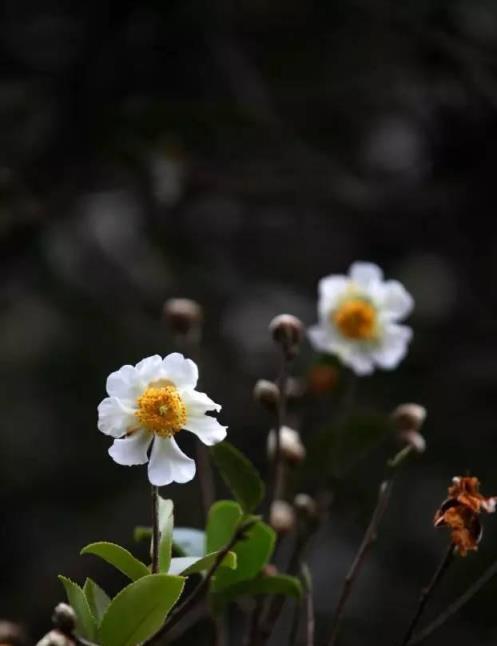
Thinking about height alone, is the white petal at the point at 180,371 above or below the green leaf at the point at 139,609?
above

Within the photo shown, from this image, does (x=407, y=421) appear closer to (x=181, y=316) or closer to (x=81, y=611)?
(x=181, y=316)

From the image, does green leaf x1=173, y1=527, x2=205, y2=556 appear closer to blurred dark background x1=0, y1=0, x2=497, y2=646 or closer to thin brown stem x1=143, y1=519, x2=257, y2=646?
thin brown stem x1=143, y1=519, x2=257, y2=646

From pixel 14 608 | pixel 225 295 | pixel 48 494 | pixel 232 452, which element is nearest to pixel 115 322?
pixel 225 295

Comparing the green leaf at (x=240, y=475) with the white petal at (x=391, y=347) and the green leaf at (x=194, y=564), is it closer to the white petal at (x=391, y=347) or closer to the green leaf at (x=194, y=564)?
the green leaf at (x=194, y=564)

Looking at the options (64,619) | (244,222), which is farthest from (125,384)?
(244,222)

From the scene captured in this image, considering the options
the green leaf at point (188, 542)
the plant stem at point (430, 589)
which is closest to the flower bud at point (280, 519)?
the green leaf at point (188, 542)

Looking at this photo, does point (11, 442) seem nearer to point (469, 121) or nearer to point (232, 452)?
point (469, 121)
